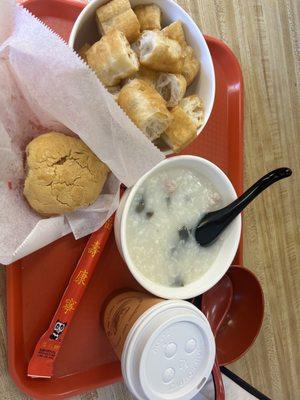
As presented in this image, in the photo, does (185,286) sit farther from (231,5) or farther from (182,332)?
(231,5)

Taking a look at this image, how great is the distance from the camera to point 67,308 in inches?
31.7

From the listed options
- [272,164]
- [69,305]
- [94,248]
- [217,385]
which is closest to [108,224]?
[94,248]

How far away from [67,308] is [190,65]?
18.1 inches

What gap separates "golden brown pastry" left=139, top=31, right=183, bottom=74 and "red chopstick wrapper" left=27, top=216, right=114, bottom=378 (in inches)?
10.3

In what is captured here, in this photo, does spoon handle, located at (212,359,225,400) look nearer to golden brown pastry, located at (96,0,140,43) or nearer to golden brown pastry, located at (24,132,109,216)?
golden brown pastry, located at (24,132,109,216)

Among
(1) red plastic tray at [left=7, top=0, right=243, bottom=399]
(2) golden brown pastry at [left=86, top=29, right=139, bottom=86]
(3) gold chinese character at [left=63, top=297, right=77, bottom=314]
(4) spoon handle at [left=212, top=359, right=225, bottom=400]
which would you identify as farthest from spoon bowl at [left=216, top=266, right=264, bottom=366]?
(2) golden brown pastry at [left=86, top=29, right=139, bottom=86]

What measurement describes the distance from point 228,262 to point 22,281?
354 millimetres

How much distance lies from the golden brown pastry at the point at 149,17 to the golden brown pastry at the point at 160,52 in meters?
0.02

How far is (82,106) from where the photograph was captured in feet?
2.33

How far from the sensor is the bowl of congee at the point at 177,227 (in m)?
0.81

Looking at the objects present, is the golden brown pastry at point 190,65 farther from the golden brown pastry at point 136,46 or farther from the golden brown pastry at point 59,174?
the golden brown pastry at point 59,174

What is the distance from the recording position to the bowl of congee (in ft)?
2.64

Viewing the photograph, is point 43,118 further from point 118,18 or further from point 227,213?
point 227,213

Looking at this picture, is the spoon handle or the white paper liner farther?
the spoon handle
